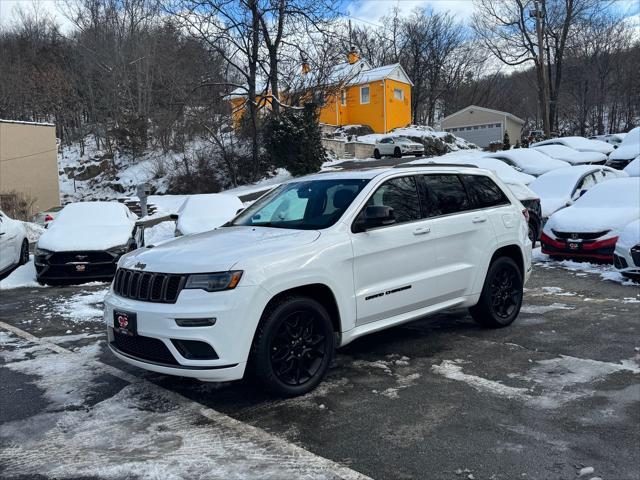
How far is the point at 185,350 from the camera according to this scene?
4027mm

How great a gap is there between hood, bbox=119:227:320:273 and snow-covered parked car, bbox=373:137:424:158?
31362mm

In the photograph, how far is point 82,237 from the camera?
406 inches

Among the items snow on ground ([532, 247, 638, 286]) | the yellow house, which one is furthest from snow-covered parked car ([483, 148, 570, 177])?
the yellow house

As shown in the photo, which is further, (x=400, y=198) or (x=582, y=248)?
(x=582, y=248)

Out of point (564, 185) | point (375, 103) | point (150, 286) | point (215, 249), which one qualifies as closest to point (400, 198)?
point (215, 249)

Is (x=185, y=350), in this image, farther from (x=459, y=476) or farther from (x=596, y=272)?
(x=596, y=272)

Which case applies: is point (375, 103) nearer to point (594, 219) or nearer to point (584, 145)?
point (584, 145)

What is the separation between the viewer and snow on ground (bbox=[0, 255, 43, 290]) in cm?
1012

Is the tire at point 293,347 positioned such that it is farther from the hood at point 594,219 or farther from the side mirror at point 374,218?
the hood at point 594,219

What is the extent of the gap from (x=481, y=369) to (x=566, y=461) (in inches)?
64.4

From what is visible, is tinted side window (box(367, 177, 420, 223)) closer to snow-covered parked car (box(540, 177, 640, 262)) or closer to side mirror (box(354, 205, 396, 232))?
side mirror (box(354, 205, 396, 232))

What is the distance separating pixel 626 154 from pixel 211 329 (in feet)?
72.3

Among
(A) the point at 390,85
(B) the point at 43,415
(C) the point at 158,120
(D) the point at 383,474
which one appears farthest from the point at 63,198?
(D) the point at 383,474

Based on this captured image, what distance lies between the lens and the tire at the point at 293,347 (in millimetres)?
4098
